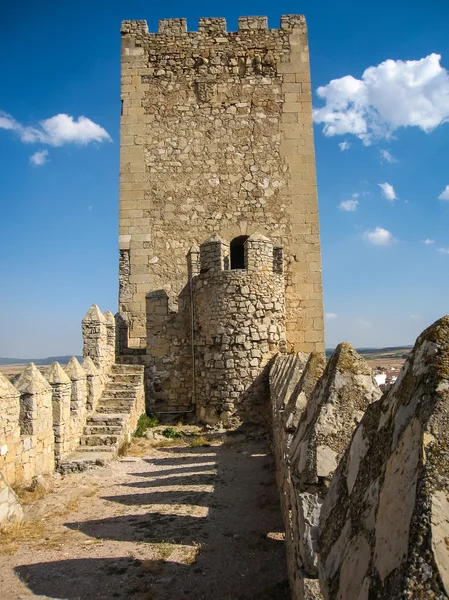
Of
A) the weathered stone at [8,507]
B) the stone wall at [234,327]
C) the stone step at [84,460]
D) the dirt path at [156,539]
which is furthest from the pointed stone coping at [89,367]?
the weathered stone at [8,507]

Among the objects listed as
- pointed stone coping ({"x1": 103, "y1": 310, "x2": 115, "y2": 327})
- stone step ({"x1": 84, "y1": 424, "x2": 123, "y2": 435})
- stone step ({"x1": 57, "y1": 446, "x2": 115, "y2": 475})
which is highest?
pointed stone coping ({"x1": 103, "y1": 310, "x2": 115, "y2": 327})

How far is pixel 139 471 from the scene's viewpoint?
7695 mm

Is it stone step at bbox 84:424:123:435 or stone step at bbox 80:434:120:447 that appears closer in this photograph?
stone step at bbox 80:434:120:447

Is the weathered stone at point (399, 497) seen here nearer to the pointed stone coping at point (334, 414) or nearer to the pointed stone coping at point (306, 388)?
the pointed stone coping at point (334, 414)

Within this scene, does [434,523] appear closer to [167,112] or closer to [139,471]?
[139,471]

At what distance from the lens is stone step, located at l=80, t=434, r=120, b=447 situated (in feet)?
28.6

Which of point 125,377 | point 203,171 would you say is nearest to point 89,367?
point 125,377

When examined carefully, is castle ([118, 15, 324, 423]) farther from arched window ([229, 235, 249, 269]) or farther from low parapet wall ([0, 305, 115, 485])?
low parapet wall ([0, 305, 115, 485])

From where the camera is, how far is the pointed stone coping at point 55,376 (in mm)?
7823

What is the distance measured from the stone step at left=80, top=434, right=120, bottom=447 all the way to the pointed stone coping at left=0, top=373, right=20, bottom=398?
8.74ft

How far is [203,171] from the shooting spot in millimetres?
13289

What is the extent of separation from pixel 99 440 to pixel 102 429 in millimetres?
341

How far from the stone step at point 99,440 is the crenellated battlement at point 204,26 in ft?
36.3

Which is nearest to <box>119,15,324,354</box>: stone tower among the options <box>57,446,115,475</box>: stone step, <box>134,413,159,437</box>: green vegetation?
<box>134,413,159,437</box>: green vegetation
